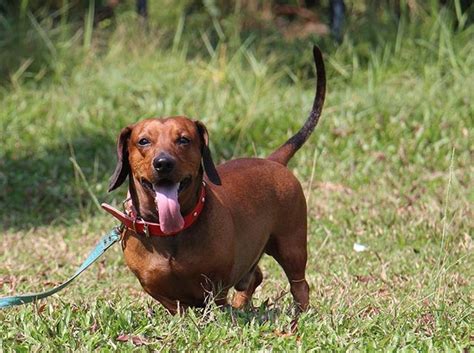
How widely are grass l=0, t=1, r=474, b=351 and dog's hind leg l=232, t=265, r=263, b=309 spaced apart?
134mm

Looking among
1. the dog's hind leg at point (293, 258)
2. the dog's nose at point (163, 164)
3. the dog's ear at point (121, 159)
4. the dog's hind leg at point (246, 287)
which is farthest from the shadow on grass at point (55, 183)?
the dog's nose at point (163, 164)

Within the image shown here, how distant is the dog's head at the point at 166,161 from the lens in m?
4.55

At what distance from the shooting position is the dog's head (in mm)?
4547

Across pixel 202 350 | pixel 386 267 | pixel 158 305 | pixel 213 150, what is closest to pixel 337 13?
pixel 213 150

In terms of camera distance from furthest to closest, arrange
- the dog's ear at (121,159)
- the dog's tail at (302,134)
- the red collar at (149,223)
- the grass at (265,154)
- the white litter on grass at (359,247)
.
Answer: the white litter on grass at (359,247), the dog's tail at (302,134), the dog's ear at (121,159), the red collar at (149,223), the grass at (265,154)

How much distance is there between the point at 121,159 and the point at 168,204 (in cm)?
40

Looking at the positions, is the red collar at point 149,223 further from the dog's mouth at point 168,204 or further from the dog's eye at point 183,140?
the dog's eye at point 183,140

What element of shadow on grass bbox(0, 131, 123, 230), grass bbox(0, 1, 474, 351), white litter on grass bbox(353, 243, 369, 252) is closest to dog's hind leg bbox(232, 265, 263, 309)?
grass bbox(0, 1, 474, 351)

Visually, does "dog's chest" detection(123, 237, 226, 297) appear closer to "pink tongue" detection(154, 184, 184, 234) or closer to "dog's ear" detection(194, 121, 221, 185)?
"pink tongue" detection(154, 184, 184, 234)

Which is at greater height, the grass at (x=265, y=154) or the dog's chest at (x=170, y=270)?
the dog's chest at (x=170, y=270)

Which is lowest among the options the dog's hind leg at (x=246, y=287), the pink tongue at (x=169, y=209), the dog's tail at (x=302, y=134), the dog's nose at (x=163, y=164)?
the dog's hind leg at (x=246, y=287)

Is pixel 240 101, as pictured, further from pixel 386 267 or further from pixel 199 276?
pixel 199 276

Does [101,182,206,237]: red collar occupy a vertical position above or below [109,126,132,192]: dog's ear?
below

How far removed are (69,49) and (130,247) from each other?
668 cm
